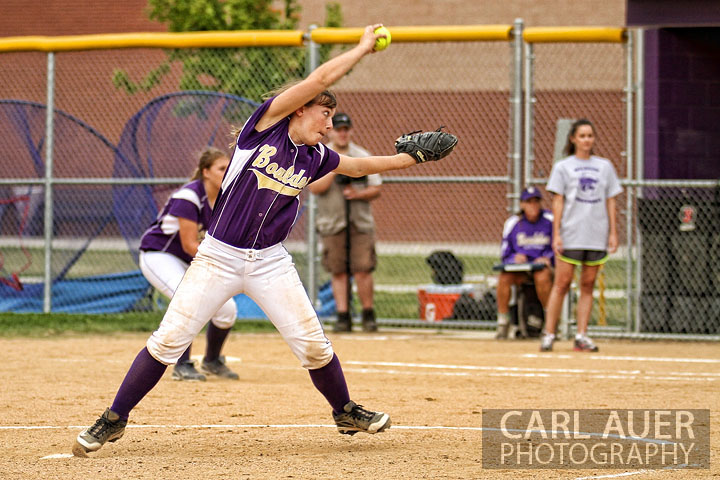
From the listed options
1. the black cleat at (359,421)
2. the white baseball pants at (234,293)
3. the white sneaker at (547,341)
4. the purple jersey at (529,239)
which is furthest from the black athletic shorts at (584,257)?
the white baseball pants at (234,293)

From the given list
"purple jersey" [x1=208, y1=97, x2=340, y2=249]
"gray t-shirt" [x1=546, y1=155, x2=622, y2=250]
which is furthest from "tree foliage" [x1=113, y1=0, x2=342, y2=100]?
"purple jersey" [x1=208, y1=97, x2=340, y2=249]

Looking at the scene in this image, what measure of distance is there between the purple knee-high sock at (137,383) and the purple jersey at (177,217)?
7.77ft

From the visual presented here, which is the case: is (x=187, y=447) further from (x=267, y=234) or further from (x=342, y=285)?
(x=342, y=285)

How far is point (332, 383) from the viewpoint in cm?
584

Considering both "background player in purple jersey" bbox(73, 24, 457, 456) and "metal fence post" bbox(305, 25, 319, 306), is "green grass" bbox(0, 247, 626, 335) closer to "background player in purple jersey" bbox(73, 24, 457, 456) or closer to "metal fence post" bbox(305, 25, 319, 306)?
"metal fence post" bbox(305, 25, 319, 306)

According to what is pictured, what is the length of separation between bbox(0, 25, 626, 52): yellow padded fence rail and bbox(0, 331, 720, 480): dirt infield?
10.3ft

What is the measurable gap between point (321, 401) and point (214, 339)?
1.34m

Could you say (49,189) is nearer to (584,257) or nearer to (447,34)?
(447,34)

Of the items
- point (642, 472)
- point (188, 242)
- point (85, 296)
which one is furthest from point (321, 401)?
point (85, 296)

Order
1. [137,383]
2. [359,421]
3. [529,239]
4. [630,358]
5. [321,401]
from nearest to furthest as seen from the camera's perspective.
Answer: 1. [137,383]
2. [359,421]
3. [321,401]
4. [630,358]
5. [529,239]

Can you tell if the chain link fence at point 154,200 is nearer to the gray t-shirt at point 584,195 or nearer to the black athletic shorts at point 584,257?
the gray t-shirt at point 584,195

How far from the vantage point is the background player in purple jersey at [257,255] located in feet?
18.1

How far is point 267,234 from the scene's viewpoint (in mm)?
5660

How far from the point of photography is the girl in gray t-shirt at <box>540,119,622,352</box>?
1009 cm
